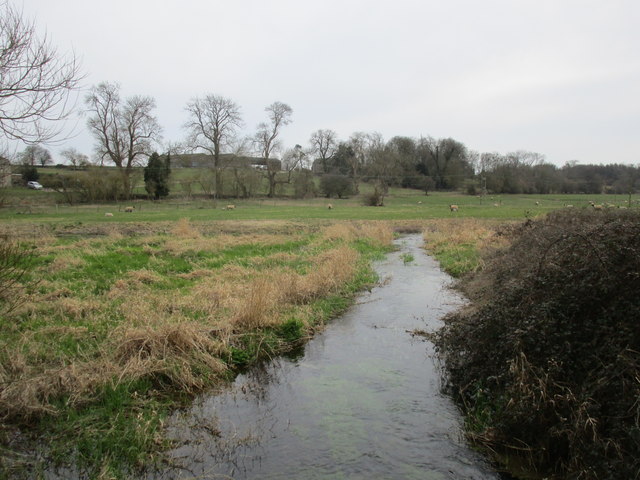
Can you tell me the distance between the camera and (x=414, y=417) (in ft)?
22.6

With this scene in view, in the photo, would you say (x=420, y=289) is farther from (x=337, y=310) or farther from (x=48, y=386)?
(x=48, y=386)

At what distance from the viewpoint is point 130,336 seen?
828 centimetres

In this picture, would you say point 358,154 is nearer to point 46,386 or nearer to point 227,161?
point 227,161

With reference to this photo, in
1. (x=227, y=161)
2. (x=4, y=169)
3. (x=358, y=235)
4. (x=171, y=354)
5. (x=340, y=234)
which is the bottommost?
(x=171, y=354)

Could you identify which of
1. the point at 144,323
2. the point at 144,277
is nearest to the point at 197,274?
the point at 144,277

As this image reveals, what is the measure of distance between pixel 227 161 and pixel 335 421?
7110cm

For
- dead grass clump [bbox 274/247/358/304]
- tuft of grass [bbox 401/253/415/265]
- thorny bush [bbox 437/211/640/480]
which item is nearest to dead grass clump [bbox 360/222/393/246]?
tuft of grass [bbox 401/253/415/265]

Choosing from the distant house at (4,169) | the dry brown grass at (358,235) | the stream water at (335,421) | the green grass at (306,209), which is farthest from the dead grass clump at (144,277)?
the green grass at (306,209)

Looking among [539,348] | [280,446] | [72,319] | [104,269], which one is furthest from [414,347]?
[104,269]

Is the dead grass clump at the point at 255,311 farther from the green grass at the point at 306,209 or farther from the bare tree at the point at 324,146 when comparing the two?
the bare tree at the point at 324,146

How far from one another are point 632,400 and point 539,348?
1.37 meters

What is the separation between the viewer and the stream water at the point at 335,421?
5.69 metres

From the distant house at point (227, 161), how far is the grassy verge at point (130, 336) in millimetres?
56935

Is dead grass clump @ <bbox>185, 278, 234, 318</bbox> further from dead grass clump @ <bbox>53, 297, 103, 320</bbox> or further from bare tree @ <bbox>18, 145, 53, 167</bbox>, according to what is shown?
bare tree @ <bbox>18, 145, 53, 167</bbox>
